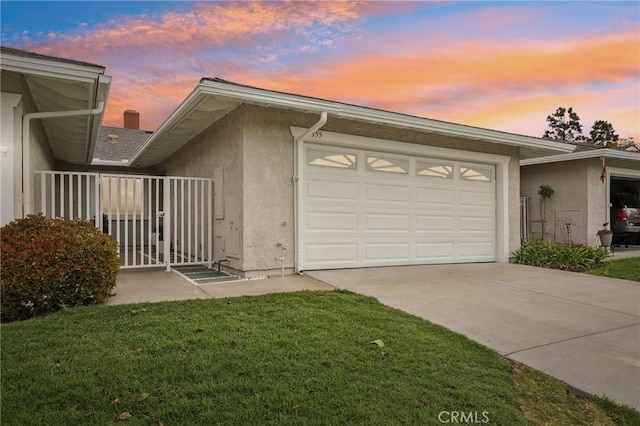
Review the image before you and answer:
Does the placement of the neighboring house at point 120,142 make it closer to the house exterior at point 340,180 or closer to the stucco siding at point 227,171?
the house exterior at point 340,180

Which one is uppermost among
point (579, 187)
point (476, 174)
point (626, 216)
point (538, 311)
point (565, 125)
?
point (565, 125)

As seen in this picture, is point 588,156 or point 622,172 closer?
point 588,156

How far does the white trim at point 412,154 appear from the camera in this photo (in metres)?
7.24

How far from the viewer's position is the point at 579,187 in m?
12.4

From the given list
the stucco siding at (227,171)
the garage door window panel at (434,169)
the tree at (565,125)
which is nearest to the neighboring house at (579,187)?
the garage door window panel at (434,169)

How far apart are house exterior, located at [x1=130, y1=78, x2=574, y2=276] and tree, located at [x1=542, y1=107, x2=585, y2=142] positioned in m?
37.5

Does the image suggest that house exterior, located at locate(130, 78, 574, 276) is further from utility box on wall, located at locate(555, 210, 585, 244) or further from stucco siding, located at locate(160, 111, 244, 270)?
utility box on wall, located at locate(555, 210, 585, 244)

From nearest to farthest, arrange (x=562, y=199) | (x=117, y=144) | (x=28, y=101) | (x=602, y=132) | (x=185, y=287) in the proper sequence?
(x=185, y=287)
(x=28, y=101)
(x=562, y=199)
(x=117, y=144)
(x=602, y=132)

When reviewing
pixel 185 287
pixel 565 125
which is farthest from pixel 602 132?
pixel 185 287

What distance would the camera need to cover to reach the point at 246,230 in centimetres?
676

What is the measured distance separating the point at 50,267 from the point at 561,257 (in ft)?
31.9

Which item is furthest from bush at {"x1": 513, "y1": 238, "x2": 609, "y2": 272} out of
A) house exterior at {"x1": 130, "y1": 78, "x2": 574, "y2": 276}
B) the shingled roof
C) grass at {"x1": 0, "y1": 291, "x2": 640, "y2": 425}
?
the shingled roof

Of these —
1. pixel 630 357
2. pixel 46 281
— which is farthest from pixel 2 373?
pixel 630 357

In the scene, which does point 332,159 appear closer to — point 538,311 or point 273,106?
point 273,106
